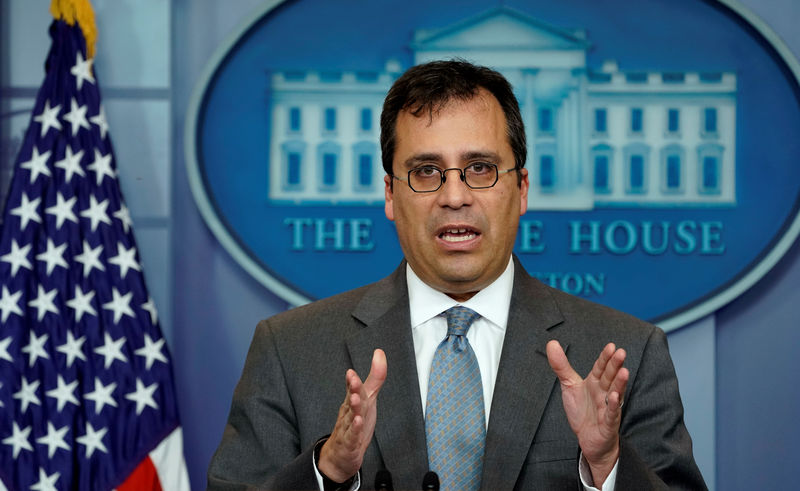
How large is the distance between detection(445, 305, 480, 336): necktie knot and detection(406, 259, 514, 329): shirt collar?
0.5 inches

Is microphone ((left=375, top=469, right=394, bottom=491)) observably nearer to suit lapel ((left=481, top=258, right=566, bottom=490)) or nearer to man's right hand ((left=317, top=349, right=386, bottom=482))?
man's right hand ((left=317, top=349, right=386, bottom=482))

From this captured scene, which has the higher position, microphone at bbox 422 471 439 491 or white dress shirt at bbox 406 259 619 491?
white dress shirt at bbox 406 259 619 491

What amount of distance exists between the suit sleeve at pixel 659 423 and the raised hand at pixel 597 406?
0.52 feet

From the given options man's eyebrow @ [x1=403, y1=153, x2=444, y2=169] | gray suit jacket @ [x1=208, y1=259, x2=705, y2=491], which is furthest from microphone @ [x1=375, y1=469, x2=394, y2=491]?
man's eyebrow @ [x1=403, y1=153, x2=444, y2=169]

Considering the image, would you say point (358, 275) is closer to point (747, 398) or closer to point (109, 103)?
point (109, 103)

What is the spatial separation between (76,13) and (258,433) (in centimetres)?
174

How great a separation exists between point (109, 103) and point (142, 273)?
2.12 ft

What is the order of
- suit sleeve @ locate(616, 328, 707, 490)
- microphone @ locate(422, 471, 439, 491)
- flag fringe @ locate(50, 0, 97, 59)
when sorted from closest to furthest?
microphone @ locate(422, 471, 439, 491) → suit sleeve @ locate(616, 328, 707, 490) → flag fringe @ locate(50, 0, 97, 59)

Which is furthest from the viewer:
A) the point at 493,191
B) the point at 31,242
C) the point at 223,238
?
the point at 223,238

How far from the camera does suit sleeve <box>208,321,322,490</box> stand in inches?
66.1

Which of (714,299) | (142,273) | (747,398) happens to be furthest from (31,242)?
(747,398)

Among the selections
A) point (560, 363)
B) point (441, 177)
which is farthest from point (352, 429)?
point (441, 177)

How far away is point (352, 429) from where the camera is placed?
135 centimetres

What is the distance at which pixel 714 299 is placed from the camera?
2.85 metres
